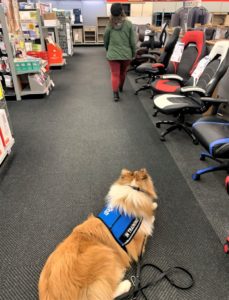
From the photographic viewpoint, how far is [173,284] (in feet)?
3.96

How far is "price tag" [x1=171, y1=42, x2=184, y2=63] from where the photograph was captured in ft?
9.97

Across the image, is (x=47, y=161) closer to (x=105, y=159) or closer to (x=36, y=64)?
(x=105, y=159)

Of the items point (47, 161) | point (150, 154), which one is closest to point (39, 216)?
point (47, 161)

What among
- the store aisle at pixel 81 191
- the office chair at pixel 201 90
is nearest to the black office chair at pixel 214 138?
the office chair at pixel 201 90

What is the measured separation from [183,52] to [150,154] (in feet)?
5.47

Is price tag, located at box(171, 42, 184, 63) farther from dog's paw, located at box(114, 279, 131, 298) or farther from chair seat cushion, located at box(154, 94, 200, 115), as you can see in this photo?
dog's paw, located at box(114, 279, 131, 298)

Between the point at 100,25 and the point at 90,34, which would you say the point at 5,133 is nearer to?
the point at 90,34

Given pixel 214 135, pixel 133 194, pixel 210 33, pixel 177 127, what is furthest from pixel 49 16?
pixel 133 194

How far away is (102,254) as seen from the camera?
1.04 metres

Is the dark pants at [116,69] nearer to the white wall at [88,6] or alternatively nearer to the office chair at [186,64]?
the office chair at [186,64]

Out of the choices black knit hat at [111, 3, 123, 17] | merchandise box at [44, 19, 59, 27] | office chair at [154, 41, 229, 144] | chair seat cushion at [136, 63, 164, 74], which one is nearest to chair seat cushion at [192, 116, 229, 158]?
office chair at [154, 41, 229, 144]

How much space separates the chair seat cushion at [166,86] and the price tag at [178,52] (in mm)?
428

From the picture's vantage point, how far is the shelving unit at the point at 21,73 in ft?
11.0

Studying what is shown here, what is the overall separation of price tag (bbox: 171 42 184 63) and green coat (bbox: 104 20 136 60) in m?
0.72
